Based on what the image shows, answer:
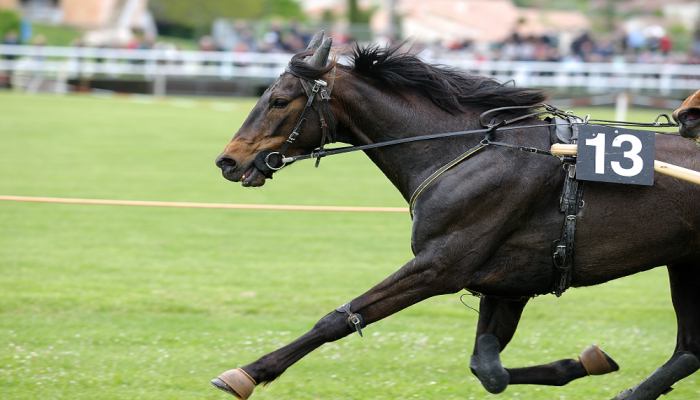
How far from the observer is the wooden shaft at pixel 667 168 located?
409 centimetres

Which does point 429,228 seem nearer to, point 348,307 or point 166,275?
point 348,307

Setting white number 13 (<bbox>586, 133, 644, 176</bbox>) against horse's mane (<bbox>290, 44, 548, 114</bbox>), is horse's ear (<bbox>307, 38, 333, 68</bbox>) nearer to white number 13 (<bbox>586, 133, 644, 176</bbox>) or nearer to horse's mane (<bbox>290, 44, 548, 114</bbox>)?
horse's mane (<bbox>290, 44, 548, 114</bbox>)

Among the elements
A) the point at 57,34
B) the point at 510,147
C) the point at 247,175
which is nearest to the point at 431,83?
the point at 510,147

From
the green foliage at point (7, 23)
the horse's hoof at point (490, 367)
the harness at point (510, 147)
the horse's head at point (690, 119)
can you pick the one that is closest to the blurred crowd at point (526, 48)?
the green foliage at point (7, 23)

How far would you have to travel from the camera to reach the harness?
14.4ft

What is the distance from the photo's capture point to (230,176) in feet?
15.0

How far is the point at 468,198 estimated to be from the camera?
4.39 meters

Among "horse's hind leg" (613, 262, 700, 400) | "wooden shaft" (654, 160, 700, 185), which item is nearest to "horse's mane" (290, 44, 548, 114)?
"wooden shaft" (654, 160, 700, 185)

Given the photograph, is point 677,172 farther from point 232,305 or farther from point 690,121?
point 232,305

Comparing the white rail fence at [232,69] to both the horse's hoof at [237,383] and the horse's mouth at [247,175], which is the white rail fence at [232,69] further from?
the horse's hoof at [237,383]

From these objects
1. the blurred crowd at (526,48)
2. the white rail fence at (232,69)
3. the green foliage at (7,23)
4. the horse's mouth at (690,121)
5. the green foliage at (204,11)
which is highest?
the green foliage at (204,11)

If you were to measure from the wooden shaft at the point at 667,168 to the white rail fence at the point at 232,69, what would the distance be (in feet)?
77.3

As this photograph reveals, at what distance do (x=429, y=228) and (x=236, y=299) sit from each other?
3.69 metres

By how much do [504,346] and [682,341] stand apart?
43.2 inches
